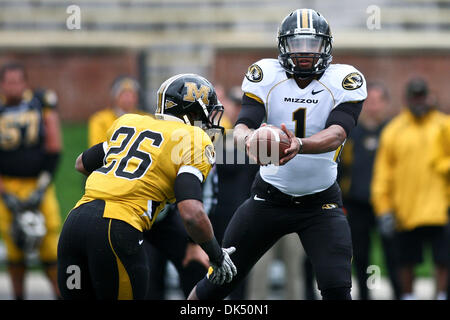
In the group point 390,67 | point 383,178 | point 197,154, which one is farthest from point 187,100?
point 390,67

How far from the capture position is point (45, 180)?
24.6 ft

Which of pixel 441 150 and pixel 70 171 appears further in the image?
pixel 70 171

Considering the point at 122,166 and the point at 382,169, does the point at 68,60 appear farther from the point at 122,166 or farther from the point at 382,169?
the point at 122,166

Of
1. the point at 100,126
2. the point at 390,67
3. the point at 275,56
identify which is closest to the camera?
the point at 100,126

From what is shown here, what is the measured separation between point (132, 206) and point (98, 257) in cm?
30

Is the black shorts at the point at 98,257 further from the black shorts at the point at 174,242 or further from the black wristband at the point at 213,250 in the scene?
the black shorts at the point at 174,242

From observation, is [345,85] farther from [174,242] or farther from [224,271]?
[174,242]

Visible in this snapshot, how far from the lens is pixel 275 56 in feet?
40.4

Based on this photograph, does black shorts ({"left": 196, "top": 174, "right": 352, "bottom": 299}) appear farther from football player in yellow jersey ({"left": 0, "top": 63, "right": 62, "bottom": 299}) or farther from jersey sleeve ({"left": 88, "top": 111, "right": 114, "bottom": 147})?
football player in yellow jersey ({"left": 0, "top": 63, "right": 62, "bottom": 299})

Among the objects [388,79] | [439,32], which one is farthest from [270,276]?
[439,32]

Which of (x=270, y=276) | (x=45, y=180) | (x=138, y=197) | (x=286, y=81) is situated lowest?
(x=270, y=276)

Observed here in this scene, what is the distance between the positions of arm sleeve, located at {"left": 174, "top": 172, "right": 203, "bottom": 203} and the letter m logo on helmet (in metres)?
0.47

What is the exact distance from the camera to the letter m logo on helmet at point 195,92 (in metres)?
4.48
